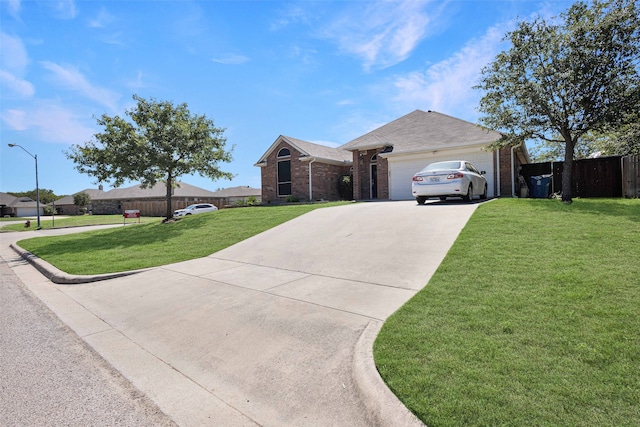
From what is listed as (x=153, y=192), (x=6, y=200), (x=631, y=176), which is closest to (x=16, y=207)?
(x=6, y=200)

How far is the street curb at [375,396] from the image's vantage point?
7.98ft

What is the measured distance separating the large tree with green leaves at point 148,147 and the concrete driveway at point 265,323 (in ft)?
32.9

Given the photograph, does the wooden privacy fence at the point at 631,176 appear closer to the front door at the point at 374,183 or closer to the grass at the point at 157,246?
the front door at the point at 374,183

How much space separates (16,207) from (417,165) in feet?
280

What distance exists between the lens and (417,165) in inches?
696

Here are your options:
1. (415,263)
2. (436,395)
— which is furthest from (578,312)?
(415,263)

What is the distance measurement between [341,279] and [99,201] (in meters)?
64.3

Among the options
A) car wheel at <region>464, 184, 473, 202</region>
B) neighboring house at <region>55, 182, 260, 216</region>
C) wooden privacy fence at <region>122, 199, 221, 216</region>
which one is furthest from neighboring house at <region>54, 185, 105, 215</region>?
car wheel at <region>464, 184, 473, 202</region>

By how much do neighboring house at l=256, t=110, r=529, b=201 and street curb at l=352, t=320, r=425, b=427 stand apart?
14924 millimetres

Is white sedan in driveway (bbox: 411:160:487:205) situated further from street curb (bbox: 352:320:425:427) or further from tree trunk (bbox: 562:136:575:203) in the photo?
street curb (bbox: 352:320:425:427)

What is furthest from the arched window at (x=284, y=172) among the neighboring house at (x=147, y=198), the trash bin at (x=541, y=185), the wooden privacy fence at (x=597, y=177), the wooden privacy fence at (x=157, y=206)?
the neighboring house at (x=147, y=198)

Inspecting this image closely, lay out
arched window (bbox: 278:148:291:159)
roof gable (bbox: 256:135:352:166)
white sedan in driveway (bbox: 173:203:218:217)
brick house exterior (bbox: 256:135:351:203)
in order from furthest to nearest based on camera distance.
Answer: white sedan in driveway (bbox: 173:203:218:217) → arched window (bbox: 278:148:291:159) → roof gable (bbox: 256:135:352:166) → brick house exterior (bbox: 256:135:351:203)

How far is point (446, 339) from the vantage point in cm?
339

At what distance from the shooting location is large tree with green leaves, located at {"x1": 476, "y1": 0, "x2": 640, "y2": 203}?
37.3ft
